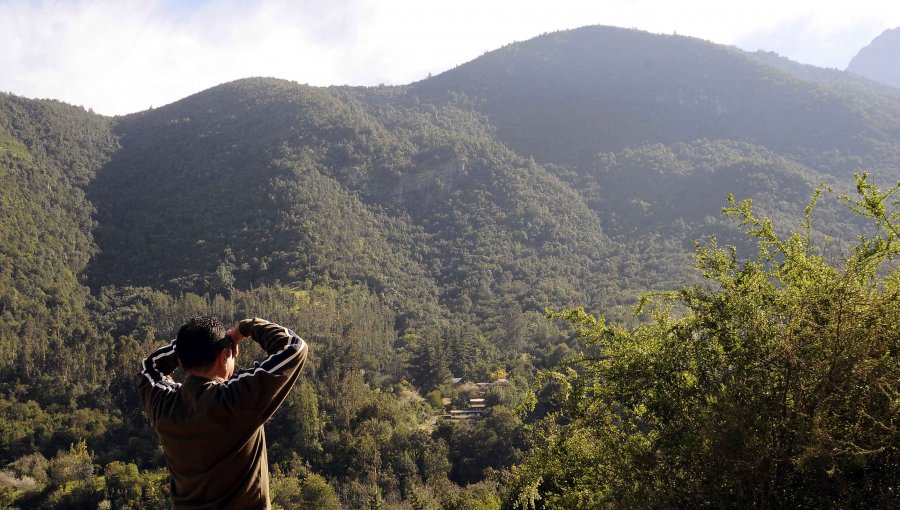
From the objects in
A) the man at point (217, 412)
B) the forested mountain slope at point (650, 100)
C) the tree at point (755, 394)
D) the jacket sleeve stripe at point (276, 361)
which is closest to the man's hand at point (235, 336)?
the man at point (217, 412)

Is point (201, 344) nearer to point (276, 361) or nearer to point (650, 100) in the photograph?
point (276, 361)

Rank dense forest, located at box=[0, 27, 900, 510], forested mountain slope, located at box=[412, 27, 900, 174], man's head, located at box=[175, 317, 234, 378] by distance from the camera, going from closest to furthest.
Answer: man's head, located at box=[175, 317, 234, 378] < dense forest, located at box=[0, 27, 900, 510] < forested mountain slope, located at box=[412, 27, 900, 174]

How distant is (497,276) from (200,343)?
8891 centimetres

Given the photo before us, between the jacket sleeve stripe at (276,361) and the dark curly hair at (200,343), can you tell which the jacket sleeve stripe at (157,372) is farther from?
the jacket sleeve stripe at (276,361)

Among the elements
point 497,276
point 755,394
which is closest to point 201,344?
point 755,394

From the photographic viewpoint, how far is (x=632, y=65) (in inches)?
6654

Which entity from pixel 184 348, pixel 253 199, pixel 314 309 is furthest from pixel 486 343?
pixel 184 348

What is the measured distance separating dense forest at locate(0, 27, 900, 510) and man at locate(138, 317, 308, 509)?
3.50 meters

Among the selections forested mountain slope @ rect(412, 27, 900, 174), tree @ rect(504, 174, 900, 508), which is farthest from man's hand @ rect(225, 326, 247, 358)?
forested mountain slope @ rect(412, 27, 900, 174)

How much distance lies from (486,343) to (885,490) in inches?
2379

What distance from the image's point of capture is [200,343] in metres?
2.59

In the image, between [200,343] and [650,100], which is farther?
[650,100]

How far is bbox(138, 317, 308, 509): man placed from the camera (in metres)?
2.45

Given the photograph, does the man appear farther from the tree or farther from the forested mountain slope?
the forested mountain slope
